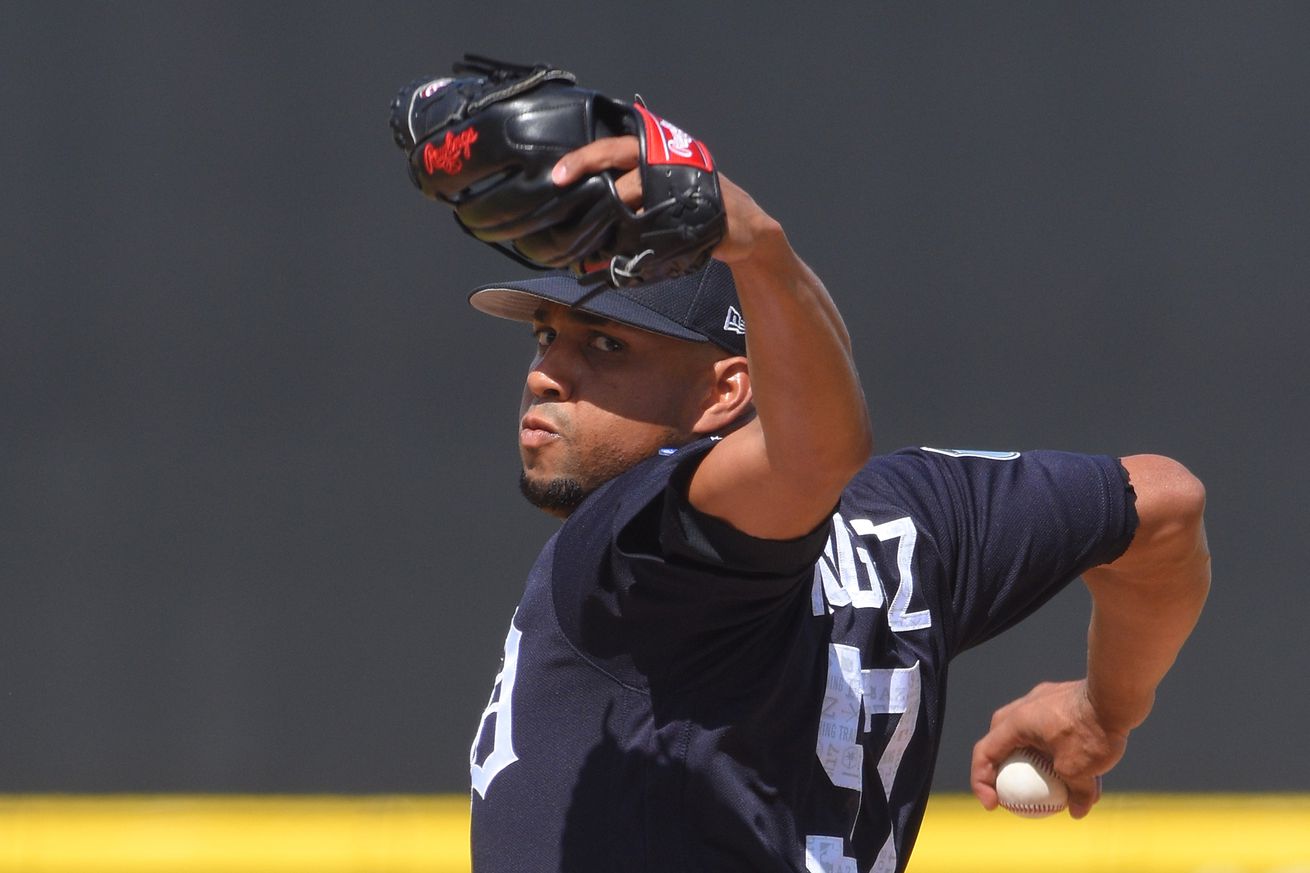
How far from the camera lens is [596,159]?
44.3 inches

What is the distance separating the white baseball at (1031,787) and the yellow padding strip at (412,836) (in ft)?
4.95

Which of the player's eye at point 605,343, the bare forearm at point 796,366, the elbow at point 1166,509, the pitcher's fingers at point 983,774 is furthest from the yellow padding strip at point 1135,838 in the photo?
the bare forearm at point 796,366

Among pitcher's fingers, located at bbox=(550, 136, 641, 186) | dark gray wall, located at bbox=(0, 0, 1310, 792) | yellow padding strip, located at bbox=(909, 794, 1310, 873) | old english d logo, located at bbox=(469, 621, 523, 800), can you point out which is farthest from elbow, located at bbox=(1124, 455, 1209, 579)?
yellow padding strip, located at bbox=(909, 794, 1310, 873)

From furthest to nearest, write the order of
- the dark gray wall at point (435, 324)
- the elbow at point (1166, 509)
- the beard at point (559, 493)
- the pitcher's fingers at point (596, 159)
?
the dark gray wall at point (435, 324) < the elbow at point (1166, 509) < the beard at point (559, 493) < the pitcher's fingers at point (596, 159)

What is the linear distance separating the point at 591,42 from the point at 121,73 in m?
1.07

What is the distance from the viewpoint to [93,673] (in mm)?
3336

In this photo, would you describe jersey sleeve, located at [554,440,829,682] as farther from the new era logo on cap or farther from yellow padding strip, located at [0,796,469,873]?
yellow padding strip, located at [0,796,469,873]

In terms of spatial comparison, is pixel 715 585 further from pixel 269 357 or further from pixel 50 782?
pixel 50 782

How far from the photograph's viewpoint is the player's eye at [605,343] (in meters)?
1.66

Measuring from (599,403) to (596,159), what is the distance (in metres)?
0.54

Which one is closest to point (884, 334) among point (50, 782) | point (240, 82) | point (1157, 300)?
point (1157, 300)

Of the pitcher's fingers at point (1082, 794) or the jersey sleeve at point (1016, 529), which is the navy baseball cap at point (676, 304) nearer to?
the jersey sleeve at point (1016, 529)

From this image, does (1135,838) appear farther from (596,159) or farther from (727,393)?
(596,159)

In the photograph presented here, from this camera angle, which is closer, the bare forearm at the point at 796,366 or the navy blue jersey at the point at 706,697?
the bare forearm at the point at 796,366
